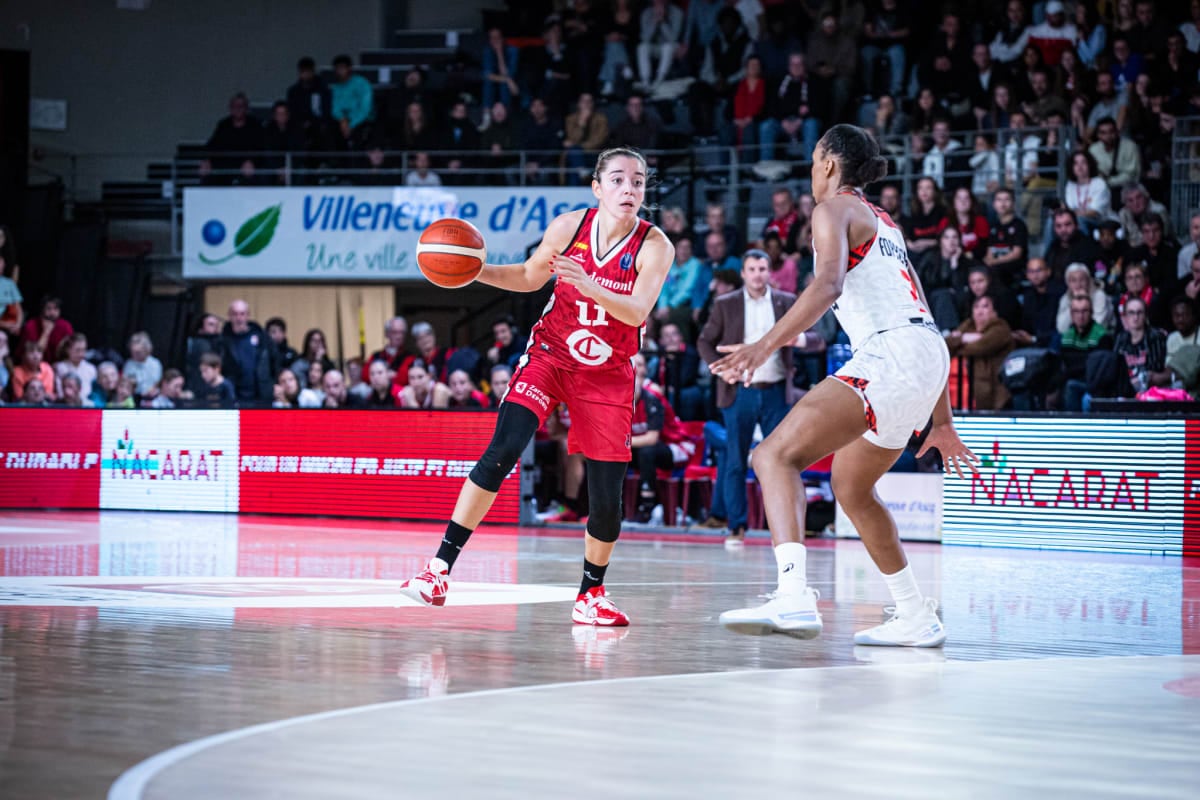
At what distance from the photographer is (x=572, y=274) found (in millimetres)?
5758

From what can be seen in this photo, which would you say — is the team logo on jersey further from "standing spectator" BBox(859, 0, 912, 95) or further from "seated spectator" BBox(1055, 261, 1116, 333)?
"standing spectator" BBox(859, 0, 912, 95)

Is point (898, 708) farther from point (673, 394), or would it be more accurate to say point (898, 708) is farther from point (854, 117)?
point (854, 117)

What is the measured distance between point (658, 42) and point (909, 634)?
1564 centimetres

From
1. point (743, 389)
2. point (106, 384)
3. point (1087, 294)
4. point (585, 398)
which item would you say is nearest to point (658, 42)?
point (106, 384)

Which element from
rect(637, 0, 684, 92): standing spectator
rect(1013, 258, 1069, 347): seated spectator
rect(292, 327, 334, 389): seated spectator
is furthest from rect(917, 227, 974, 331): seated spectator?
rect(637, 0, 684, 92): standing spectator

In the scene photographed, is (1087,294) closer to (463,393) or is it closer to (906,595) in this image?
(463,393)

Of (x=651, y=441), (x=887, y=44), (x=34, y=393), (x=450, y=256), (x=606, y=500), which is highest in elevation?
(x=887, y=44)

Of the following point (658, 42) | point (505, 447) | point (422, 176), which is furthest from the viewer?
point (658, 42)

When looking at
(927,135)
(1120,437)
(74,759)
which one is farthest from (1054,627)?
(927,135)

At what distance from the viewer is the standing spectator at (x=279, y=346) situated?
55.0 ft

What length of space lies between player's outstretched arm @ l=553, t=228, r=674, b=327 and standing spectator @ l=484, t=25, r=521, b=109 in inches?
552

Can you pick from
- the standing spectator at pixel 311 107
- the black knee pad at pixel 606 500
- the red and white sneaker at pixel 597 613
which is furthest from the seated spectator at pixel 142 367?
the red and white sneaker at pixel 597 613

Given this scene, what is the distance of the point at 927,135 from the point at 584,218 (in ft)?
33.7

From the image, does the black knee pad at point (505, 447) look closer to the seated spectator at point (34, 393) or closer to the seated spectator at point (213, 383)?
the seated spectator at point (213, 383)
